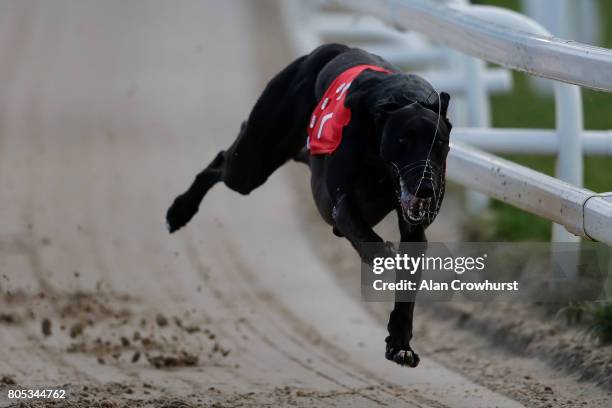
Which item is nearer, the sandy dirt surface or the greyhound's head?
the greyhound's head

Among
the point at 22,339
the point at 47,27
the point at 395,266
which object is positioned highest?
the point at 47,27

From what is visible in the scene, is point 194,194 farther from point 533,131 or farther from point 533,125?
point 533,125

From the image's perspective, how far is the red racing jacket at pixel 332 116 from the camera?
12.7ft

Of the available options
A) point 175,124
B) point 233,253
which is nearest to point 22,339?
point 233,253

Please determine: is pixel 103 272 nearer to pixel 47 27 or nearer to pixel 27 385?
pixel 27 385

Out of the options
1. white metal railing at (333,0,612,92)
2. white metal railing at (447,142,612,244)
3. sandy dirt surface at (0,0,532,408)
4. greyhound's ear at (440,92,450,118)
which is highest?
white metal railing at (333,0,612,92)

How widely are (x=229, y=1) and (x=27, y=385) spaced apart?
9.79m

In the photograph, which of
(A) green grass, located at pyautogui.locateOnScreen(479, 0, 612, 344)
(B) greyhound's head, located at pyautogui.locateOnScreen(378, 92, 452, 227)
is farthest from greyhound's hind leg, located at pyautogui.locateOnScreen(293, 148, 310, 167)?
(A) green grass, located at pyautogui.locateOnScreen(479, 0, 612, 344)

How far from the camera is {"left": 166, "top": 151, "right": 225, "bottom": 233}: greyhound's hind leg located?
500 cm

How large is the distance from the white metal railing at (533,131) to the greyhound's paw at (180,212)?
3.51 ft

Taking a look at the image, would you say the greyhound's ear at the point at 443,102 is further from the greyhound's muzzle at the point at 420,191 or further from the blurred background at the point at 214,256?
the blurred background at the point at 214,256

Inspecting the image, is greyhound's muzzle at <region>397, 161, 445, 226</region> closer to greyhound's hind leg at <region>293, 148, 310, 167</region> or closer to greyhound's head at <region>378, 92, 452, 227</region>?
greyhound's head at <region>378, 92, 452, 227</region>

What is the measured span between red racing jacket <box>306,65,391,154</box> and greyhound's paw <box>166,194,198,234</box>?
1.00 metres

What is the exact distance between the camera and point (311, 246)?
680 centimetres
